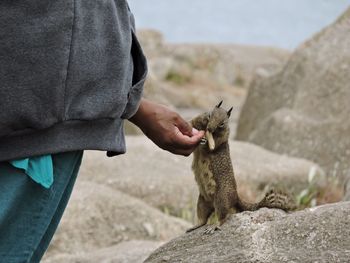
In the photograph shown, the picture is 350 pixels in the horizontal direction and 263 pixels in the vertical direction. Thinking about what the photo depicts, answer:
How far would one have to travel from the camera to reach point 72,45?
2781mm

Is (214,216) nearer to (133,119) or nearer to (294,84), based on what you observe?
(133,119)

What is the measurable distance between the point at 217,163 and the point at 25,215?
1345 mm

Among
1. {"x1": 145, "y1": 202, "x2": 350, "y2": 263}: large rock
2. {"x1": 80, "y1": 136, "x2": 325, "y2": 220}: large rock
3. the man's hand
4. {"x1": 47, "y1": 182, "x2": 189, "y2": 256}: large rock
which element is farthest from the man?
{"x1": 80, "y1": 136, "x2": 325, "y2": 220}: large rock

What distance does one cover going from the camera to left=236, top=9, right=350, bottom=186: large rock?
31.7 feet

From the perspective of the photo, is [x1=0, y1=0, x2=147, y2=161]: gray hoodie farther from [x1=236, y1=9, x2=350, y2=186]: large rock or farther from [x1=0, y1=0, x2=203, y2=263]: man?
[x1=236, y1=9, x2=350, y2=186]: large rock

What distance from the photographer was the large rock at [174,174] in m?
8.16

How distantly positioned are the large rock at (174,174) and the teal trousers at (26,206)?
5.09 m

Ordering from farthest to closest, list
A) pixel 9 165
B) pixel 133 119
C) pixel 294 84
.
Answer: pixel 294 84 < pixel 133 119 < pixel 9 165

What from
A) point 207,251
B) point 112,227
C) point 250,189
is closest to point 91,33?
point 207,251

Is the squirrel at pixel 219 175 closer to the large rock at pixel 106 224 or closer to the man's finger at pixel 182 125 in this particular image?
the man's finger at pixel 182 125

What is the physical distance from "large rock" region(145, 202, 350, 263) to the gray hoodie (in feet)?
2.49

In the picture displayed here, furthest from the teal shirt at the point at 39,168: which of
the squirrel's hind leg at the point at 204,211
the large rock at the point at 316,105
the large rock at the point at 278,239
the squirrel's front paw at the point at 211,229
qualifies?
the large rock at the point at 316,105

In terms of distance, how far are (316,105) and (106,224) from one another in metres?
3.89

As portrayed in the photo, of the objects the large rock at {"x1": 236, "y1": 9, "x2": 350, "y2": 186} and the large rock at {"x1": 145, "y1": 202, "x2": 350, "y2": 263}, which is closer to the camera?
the large rock at {"x1": 145, "y1": 202, "x2": 350, "y2": 263}
